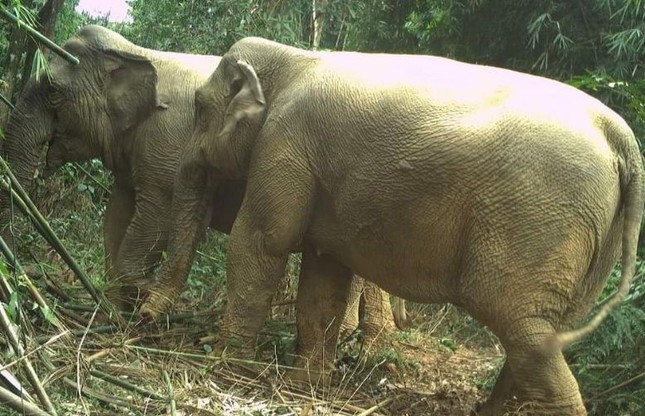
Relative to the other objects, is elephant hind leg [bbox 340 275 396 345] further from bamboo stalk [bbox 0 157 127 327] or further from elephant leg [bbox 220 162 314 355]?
bamboo stalk [bbox 0 157 127 327]

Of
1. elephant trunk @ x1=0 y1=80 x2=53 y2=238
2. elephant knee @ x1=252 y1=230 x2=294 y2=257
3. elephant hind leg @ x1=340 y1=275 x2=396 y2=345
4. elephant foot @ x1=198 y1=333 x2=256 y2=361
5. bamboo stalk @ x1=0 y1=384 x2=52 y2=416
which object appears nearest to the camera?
bamboo stalk @ x1=0 y1=384 x2=52 y2=416

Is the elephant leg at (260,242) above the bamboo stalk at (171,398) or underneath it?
above

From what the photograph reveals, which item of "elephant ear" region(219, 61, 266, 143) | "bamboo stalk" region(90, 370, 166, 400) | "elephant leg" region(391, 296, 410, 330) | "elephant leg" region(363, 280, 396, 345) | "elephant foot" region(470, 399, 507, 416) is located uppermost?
"elephant ear" region(219, 61, 266, 143)

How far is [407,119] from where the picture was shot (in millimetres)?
5008

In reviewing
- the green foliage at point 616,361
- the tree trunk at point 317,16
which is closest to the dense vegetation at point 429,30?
the tree trunk at point 317,16

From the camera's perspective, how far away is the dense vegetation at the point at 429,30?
8312mm

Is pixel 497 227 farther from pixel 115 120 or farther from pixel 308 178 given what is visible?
pixel 115 120

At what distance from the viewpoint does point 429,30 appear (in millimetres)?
10031

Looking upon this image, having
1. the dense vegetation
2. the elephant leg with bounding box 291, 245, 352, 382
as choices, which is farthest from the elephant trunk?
the elephant leg with bounding box 291, 245, 352, 382

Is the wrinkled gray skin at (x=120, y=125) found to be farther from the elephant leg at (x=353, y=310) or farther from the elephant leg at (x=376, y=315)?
the elephant leg at (x=376, y=315)

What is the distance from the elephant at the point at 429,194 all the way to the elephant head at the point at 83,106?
147cm

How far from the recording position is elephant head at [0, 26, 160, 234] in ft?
24.3

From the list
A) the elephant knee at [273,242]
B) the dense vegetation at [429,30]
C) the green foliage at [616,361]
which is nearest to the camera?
the green foliage at [616,361]

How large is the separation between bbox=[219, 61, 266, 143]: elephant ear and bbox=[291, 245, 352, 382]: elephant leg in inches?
34.3
